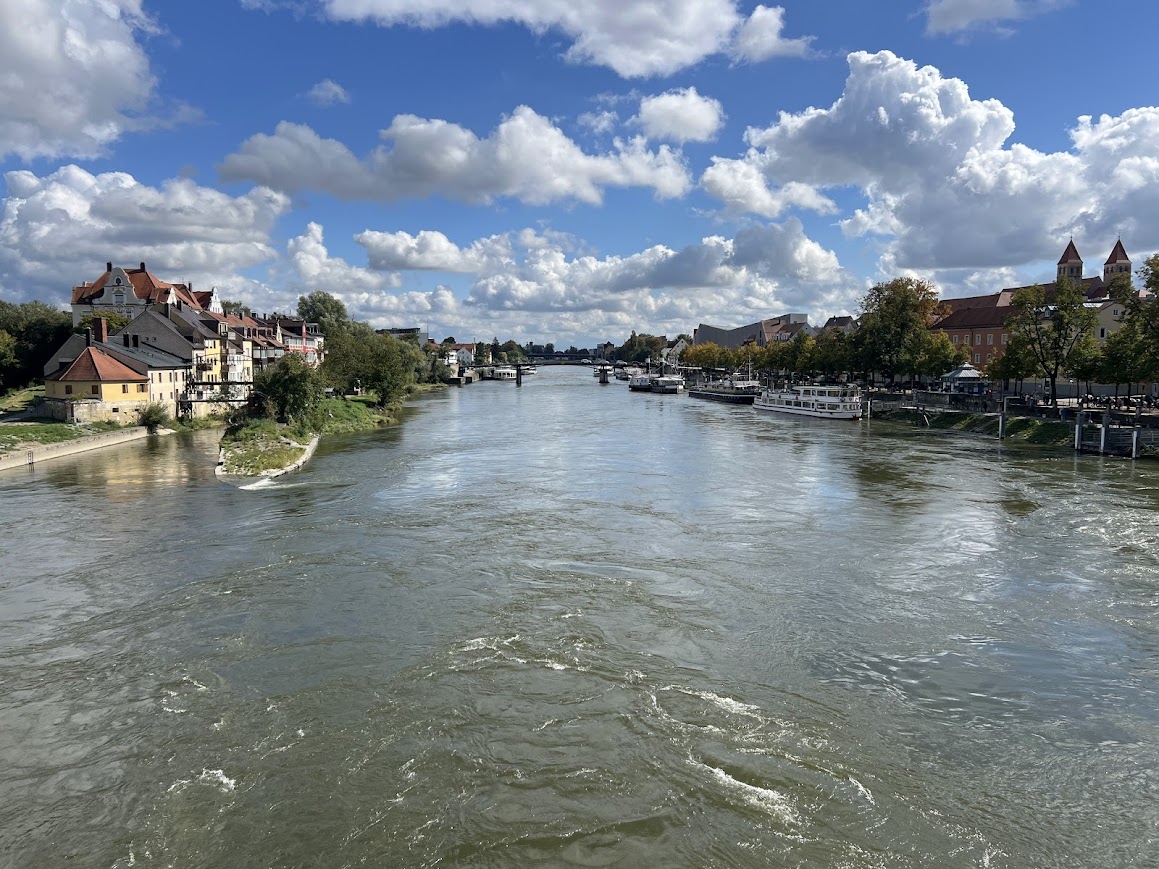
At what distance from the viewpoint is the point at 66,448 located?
128 ft

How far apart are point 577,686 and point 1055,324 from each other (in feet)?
164

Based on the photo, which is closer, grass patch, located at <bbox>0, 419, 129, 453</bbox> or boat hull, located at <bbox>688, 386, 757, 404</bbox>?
grass patch, located at <bbox>0, 419, 129, 453</bbox>

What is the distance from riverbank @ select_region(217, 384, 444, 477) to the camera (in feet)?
110

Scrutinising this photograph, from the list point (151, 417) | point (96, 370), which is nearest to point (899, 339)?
point (151, 417)

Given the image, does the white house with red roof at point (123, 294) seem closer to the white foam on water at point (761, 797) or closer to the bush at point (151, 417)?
the bush at point (151, 417)

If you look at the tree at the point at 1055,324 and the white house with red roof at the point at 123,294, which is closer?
the tree at the point at 1055,324

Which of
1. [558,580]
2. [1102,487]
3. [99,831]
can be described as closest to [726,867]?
[99,831]

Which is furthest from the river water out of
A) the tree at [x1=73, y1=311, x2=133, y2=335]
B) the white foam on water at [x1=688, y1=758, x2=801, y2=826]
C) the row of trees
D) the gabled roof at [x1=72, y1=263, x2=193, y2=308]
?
the gabled roof at [x1=72, y1=263, x2=193, y2=308]

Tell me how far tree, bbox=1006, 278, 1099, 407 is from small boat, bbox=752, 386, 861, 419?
49.3 feet

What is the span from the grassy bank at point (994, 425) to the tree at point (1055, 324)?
11.3 ft

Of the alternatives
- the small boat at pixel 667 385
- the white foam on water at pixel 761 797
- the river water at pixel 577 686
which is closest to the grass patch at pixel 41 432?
the river water at pixel 577 686

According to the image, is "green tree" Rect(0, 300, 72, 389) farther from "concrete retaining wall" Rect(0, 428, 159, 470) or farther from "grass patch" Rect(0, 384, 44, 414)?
"concrete retaining wall" Rect(0, 428, 159, 470)

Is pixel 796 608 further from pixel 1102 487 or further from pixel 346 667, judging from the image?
pixel 1102 487

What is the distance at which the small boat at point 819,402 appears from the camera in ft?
214
